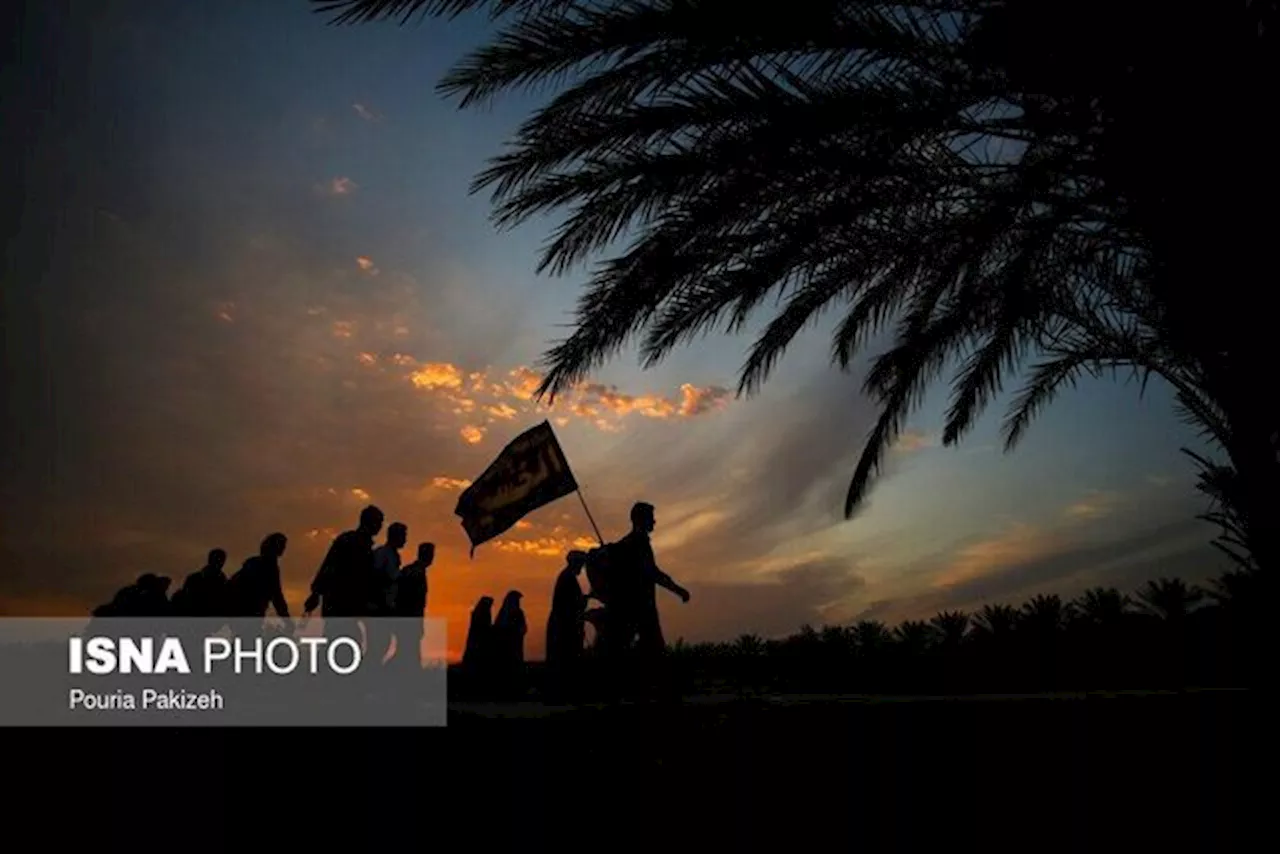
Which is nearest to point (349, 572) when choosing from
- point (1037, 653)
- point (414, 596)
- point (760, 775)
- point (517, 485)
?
point (414, 596)

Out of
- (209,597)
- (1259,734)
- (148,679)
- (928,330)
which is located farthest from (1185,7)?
(148,679)

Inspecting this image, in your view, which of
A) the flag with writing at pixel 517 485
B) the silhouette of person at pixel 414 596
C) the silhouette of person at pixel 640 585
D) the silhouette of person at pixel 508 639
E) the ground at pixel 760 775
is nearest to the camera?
the ground at pixel 760 775

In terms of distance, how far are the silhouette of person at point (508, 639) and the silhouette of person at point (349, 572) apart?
3407mm

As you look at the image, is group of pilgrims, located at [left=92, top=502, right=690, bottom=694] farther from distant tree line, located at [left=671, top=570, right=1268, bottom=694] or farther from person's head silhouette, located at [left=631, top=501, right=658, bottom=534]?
distant tree line, located at [left=671, top=570, right=1268, bottom=694]

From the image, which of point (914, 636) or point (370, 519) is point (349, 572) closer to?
point (370, 519)

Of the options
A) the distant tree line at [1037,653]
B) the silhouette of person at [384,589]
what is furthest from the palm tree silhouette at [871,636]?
the silhouette of person at [384,589]

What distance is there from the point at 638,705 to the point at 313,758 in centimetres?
332

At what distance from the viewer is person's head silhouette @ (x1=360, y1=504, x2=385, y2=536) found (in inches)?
348

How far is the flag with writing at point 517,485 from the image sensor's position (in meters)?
10.5

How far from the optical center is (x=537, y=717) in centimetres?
843

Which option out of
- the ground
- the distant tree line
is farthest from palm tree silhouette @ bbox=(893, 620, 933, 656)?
the ground

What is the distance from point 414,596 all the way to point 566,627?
5.25 feet

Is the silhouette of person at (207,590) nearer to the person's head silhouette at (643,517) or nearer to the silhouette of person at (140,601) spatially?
the silhouette of person at (140,601)

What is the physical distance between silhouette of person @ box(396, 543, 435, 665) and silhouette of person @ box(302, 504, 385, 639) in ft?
1.77
